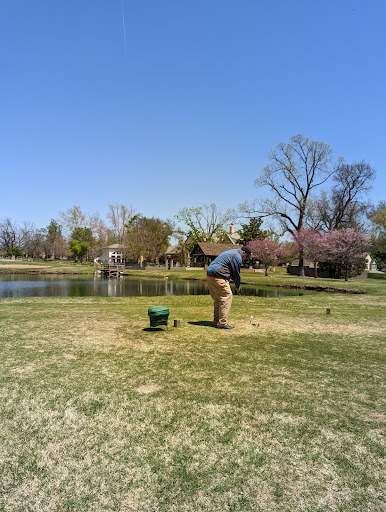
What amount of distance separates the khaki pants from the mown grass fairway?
62.6 inches

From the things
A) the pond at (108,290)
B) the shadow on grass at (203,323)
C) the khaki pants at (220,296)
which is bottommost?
the pond at (108,290)

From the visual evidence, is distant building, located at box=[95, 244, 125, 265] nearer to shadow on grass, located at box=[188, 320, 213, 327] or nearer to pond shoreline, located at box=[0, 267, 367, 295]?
pond shoreline, located at box=[0, 267, 367, 295]

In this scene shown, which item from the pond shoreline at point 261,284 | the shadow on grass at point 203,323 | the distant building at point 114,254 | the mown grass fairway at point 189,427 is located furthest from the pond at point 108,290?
the distant building at point 114,254

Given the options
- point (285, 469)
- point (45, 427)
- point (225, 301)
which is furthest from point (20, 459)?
point (225, 301)

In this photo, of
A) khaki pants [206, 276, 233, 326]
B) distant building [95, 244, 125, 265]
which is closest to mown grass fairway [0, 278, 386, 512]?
khaki pants [206, 276, 233, 326]

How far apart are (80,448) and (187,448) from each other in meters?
1.16

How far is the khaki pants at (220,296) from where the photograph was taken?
877 cm

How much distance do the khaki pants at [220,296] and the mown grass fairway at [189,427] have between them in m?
1.59

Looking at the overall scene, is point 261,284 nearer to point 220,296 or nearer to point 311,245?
point 311,245

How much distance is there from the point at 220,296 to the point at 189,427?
203 inches

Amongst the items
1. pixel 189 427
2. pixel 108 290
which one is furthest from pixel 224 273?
pixel 108 290

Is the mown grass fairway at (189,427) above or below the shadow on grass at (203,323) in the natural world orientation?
below

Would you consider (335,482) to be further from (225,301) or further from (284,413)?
(225,301)

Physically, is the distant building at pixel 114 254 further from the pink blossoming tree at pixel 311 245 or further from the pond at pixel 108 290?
the pond at pixel 108 290
